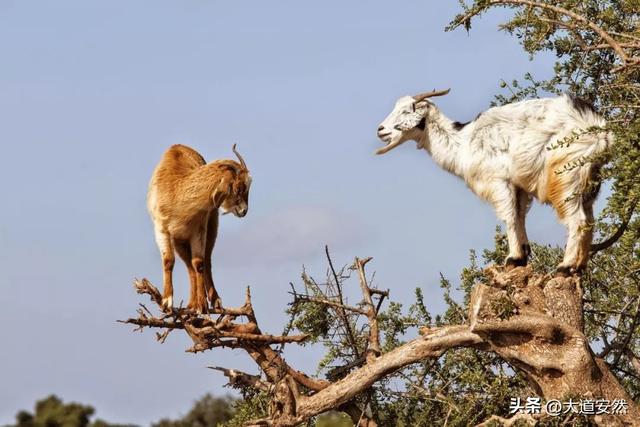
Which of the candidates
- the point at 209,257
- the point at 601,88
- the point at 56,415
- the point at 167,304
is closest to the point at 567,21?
the point at 601,88

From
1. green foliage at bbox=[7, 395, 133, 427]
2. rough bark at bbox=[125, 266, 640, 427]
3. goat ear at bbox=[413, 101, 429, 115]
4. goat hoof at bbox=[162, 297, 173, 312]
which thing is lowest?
green foliage at bbox=[7, 395, 133, 427]

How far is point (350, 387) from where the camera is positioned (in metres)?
8.55

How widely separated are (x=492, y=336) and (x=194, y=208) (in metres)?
3.01

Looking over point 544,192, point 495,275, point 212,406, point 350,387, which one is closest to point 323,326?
point 350,387

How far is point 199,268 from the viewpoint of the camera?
9.77 metres

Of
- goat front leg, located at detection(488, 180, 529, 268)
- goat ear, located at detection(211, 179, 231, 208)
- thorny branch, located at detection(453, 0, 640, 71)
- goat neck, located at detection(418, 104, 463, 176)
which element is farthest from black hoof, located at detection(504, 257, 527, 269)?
goat ear, located at detection(211, 179, 231, 208)

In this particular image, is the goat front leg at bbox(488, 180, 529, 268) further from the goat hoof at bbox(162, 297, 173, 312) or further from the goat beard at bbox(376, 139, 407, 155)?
the goat hoof at bbox(162, 297, 173, 312)

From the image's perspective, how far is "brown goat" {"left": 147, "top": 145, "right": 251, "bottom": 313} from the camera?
9.69m

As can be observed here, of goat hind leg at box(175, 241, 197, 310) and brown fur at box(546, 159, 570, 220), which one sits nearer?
brown fur at box(546, 159, 570, 220)

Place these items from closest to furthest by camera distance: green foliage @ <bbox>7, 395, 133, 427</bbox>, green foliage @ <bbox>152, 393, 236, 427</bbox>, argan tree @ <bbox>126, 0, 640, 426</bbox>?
green foliage @ <bbox>7, 395, 133, 427</bbox>, argan tree @ <bbox>126, 0, 640, 426</bbox>, green foliage @ <bbox>152, 393, 236, 427</bbox>

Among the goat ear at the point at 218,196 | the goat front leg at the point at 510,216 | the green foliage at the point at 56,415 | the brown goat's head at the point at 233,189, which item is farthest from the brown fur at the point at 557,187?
the green foliage at the point at 56,415

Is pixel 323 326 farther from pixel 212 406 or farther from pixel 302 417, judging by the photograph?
pixel 212 406

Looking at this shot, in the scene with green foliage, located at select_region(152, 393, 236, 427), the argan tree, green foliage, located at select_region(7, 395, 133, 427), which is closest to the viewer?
green foliage, located at select_region(7, 395, 133, 427)

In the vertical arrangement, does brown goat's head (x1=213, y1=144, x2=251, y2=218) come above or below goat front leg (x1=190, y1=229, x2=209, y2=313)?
above
